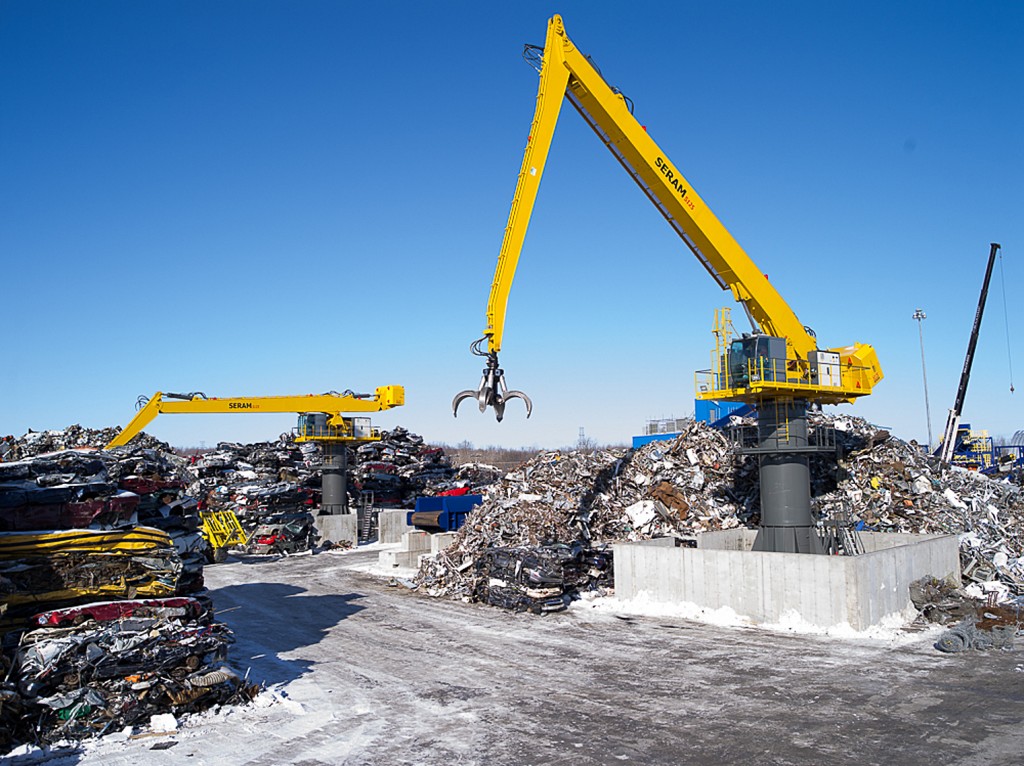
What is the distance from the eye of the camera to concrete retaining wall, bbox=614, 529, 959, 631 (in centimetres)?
1409

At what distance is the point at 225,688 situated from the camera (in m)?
10.1

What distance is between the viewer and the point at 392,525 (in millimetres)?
30188

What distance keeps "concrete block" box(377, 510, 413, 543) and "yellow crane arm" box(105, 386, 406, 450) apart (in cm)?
453

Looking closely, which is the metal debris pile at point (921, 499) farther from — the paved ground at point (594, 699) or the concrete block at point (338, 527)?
the concrete block at point (338, 527)

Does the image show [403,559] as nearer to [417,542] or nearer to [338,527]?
[417,542]

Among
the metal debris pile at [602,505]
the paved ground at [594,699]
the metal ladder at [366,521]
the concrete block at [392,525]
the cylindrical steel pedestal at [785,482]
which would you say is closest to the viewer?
the paved ground at [594,699]

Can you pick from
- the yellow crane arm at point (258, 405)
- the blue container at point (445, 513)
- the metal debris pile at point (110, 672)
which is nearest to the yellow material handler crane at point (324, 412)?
the yellow crane arm at point (258, 405)

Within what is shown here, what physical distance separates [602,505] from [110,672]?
47.1ft

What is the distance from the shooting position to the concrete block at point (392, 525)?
3009cm

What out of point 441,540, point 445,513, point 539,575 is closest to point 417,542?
point 445,513

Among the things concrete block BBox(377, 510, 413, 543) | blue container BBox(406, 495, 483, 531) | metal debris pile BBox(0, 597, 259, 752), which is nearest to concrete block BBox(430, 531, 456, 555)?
blue container BBox(406, 495, 483, 531)

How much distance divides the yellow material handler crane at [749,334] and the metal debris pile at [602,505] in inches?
136

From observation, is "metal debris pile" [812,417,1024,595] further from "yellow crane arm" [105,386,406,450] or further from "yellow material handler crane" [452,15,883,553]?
"yellow crane arm" [105,386,406,450]

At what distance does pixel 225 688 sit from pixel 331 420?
2223 cm
